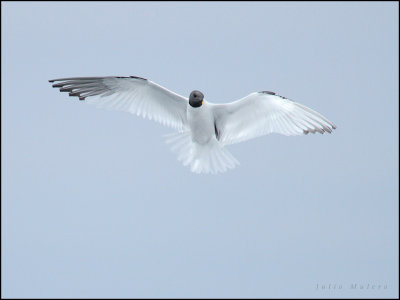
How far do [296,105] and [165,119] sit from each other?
2.05 metres

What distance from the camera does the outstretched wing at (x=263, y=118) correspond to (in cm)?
938

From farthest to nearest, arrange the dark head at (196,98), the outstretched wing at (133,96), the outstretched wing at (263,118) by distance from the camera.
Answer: the outstretched wing at (133,96), the dark head at (196,98), the outstretched wing at (263,118)

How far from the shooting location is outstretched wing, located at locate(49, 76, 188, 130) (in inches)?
384

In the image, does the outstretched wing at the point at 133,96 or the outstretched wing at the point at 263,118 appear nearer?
the outstretched wing at the point at 263,118

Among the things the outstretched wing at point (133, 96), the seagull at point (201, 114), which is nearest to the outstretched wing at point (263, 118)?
the seagull at point (201, 114)

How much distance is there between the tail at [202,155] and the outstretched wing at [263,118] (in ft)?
0.62

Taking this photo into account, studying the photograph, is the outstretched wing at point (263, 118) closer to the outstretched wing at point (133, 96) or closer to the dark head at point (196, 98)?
the dark head at point (196, 98)

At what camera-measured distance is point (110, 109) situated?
32.5 ft

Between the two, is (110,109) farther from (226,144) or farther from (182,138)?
(226,144)

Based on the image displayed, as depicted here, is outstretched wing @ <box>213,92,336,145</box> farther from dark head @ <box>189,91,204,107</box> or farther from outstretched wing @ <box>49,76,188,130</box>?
outstretched wing @ <box>49,76,188,130</box>

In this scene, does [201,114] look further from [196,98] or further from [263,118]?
[263,118]

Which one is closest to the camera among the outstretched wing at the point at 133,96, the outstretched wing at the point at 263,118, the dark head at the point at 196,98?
the outstretched wing at the point at 263,118

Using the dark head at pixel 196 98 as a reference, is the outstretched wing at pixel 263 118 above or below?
below

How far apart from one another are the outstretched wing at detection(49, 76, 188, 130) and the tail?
1.07 ft
